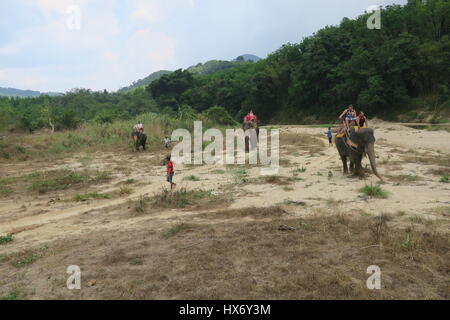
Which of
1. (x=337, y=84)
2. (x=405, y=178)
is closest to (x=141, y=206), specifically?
(x=405, y=178)

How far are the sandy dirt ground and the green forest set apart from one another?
17.3 meters

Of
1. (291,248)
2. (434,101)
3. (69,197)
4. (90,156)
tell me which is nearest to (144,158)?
(90,156)

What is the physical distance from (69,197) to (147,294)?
6353 millimetres

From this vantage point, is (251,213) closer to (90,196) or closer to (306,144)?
(90,196)

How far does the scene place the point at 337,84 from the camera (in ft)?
129

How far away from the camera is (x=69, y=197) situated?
9.32 meters

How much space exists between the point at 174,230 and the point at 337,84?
37.0 m

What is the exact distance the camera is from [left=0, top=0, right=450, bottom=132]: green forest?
30.9 metres

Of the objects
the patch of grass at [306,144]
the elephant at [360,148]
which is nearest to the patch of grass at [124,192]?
the elephant at [360,148]

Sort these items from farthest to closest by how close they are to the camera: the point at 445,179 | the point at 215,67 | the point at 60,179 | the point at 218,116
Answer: the point at 215,67
the point at 218,116
the point at 60,179
the point at 445,179

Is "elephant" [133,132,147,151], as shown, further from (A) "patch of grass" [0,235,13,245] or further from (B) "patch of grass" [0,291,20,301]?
(B) "patch of grass" [0,291,20,301]

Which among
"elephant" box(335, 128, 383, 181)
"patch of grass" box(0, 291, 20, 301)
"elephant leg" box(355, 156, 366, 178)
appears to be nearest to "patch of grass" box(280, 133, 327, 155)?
"elephant" box(335, 128, 383, 181)

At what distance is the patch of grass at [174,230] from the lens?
224 inches
